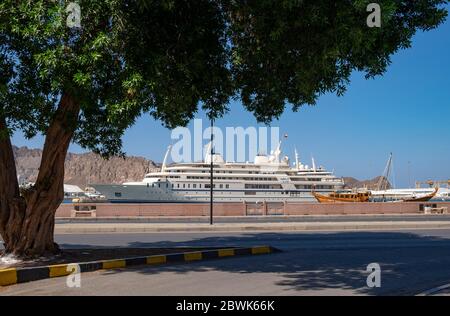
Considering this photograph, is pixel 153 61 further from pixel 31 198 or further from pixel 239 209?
pixel 239 209

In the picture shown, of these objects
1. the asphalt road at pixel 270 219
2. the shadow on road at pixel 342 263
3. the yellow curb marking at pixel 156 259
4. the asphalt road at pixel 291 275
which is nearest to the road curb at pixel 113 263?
the yellow curb marking at pixel 156 259

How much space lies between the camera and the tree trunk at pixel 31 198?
1184cm

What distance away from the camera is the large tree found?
944 centimetres

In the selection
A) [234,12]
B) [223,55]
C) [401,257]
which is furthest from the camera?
[401,257]

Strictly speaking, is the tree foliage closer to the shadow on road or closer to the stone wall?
the shadow on road

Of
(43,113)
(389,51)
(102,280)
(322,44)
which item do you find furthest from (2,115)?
(389,51)

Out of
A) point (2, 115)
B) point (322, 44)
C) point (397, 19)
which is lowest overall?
point (2, 115)

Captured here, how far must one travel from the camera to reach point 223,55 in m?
11.8

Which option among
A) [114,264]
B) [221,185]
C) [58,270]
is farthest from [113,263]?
[221,185]

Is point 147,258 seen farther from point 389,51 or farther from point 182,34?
point 389,51

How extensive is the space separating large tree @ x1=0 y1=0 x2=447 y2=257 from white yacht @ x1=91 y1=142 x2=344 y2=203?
6658 centimetres

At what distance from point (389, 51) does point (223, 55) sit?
370cm

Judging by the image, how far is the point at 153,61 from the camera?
9.97 meters

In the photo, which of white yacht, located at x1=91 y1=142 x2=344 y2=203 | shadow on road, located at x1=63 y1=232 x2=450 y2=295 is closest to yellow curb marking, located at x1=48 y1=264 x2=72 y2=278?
shadow on road, located at x1=63 y1=232 x2=450 y2=295
